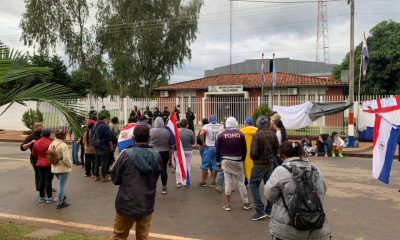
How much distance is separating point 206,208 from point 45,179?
124 inches

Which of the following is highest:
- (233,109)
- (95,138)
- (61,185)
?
(233,109)

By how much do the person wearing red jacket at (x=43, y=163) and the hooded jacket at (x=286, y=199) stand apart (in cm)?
526

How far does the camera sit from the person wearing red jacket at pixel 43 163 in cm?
773

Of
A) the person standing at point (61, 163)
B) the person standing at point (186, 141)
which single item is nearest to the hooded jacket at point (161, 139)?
the person standing at point (186, 141)

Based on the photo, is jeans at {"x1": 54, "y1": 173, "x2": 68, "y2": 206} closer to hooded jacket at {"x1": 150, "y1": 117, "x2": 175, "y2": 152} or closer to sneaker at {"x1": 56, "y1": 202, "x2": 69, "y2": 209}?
sneaker at {"x1": 56, "y1": 202, "x2": 69, "y2": 209}

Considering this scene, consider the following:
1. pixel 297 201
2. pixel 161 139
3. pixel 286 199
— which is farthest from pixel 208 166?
pixel 297 201

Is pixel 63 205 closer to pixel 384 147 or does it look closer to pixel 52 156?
pixel 52 156

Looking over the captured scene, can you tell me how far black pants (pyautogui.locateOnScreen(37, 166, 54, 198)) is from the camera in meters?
7.82

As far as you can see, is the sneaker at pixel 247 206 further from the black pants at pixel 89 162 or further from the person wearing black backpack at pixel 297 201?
the black pants at pixel 89 162

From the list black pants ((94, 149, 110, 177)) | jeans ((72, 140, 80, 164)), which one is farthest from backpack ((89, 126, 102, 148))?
jeans ((72, 140, 80, 164))

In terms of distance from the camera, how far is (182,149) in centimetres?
936

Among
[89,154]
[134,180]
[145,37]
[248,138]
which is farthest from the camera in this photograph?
[145,37]

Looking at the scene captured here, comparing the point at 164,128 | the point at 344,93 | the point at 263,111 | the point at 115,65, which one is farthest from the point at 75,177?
the point at 115,65

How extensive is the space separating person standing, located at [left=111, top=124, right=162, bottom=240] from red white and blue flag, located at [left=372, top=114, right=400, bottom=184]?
16.0 feet
